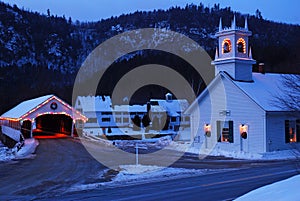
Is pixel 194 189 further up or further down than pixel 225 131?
further down

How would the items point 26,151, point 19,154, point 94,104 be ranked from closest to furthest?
1. point 19,154
2. point 26,151
3. point 94,104

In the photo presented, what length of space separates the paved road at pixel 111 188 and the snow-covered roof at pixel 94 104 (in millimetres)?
43920

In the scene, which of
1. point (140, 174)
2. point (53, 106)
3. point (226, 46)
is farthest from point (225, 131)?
point (53, 106)

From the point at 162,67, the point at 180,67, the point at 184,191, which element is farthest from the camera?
the point at 162,67

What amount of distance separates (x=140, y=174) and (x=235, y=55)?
14.7 meters

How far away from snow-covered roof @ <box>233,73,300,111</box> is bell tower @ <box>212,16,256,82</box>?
2.81ft

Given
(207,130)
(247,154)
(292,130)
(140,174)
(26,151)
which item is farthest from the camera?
(207,130)

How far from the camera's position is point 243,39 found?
29703 millimetres

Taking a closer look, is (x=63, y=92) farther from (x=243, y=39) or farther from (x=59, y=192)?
(x=59, y=192)

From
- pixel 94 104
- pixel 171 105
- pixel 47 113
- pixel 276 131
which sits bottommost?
pixel 276 131

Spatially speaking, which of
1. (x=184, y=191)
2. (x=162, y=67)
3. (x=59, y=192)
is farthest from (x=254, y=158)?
(x=162, y=67)

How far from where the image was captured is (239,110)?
2720cm

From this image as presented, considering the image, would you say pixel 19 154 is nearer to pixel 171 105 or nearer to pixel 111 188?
pixel 111 188

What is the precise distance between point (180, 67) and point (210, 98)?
53.7 meters
